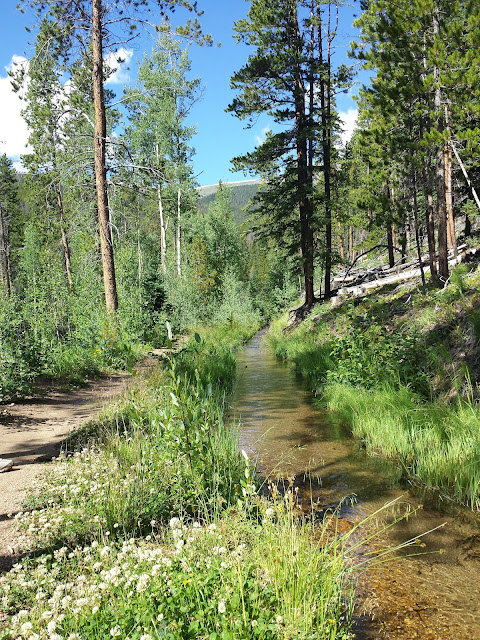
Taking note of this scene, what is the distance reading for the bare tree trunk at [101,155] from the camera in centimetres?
1178

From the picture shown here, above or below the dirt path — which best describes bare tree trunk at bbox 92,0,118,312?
above

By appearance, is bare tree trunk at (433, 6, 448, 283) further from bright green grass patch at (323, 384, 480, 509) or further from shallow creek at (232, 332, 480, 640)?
shallow creek at (232, 332, 480, 640)

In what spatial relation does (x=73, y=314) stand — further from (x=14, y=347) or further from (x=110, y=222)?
(x=14, y=347)

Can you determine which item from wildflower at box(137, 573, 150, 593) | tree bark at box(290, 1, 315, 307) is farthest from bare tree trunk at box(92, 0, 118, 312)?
wildflower at box(137, 573, 150, 593)

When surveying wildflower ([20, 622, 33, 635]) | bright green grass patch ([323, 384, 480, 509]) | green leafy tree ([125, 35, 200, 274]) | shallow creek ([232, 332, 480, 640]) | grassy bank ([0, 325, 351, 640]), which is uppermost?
green leafy tree ([125, 35, 200, 274])

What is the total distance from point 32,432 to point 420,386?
6.17 metres

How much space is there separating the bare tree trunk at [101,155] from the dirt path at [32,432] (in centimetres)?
347

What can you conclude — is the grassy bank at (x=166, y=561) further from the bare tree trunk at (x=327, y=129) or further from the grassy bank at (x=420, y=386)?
the bare tree trunk at (x=327, y=129)

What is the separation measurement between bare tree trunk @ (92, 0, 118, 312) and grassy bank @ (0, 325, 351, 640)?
8312 mm

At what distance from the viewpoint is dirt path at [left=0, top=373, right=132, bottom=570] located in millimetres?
3859

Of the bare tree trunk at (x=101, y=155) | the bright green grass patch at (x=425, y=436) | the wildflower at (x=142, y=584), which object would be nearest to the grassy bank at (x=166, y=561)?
the wildflower at (x=142, y=584)

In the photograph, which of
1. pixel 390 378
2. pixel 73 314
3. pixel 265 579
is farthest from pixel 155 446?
pixel 73 314

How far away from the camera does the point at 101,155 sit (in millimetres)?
12164

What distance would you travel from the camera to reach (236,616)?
2.18 meters
